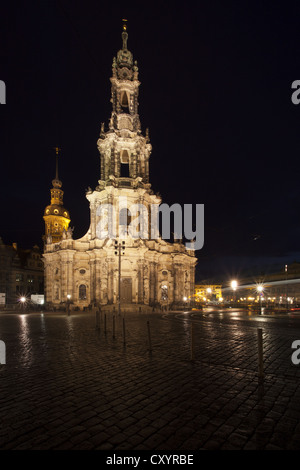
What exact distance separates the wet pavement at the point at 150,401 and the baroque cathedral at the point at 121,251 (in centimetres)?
3129

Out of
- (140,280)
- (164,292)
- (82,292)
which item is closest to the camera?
(140,280)

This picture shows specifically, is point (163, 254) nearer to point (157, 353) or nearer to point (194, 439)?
point (157, 353)

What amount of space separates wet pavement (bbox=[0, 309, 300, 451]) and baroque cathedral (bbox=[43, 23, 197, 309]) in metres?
31.3

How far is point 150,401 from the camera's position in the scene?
16.4ft

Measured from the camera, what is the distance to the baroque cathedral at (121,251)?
139 feet

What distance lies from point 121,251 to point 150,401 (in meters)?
37.9

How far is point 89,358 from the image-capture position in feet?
27.7

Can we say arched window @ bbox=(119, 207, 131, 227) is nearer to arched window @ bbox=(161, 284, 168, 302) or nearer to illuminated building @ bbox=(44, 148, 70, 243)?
arched window @ bbox=(161, 284, 168, 302)

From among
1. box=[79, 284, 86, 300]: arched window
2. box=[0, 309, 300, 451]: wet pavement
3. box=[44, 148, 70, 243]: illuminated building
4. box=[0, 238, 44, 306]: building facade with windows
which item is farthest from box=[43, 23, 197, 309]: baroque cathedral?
box=[0, 309, 300, 451]: wet pavement

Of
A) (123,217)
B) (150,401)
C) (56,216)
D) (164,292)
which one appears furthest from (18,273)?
(150,401)

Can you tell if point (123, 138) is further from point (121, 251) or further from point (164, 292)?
point (164, 292)

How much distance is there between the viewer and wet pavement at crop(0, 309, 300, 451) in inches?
144

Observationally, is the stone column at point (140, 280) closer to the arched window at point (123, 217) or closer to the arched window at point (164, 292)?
the arched window at point (164, 292)
